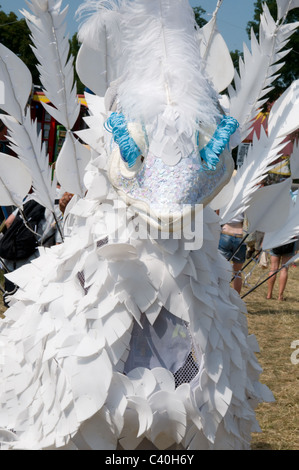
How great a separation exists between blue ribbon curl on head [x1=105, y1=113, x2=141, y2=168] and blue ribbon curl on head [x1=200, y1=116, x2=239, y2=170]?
21 cm

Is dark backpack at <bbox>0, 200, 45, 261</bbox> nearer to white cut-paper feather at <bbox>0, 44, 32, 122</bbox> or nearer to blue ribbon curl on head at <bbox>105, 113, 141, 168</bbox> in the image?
white cut-paper feather at <bbox>0, 44, 32, 122</bbox>

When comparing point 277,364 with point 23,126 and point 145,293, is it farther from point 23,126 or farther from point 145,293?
point 145,293

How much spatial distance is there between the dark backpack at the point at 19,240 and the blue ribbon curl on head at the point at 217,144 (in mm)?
2658

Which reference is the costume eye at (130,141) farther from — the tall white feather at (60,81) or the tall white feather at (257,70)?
the tall white feather at (257,70)

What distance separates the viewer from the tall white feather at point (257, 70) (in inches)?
101

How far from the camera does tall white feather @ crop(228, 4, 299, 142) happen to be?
2.58m

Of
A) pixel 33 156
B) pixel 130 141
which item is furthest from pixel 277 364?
pixel 130 141

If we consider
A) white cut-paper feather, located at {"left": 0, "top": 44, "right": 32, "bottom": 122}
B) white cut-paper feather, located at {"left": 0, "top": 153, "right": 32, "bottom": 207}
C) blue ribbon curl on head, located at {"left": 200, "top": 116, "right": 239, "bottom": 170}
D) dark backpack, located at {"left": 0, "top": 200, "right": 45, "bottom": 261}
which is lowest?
dark backpack, located at {"left": 0, "top": 200, "right": 45, "bottom": 261}

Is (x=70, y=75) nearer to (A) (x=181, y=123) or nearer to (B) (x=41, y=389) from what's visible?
(A) (x=181, y=123)

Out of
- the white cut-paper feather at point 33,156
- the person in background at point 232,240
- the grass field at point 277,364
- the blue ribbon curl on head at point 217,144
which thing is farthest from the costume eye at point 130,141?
the person in background at point 232,240

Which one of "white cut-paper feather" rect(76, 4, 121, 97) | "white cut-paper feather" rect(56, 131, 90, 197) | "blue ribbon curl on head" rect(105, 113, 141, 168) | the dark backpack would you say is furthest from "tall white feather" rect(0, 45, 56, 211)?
the dark backpack

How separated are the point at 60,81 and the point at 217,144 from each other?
31.7 inches

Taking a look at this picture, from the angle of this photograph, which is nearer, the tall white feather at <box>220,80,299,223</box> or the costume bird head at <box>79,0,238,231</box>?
the costume bird head at <box>79,0,238,231</box>
